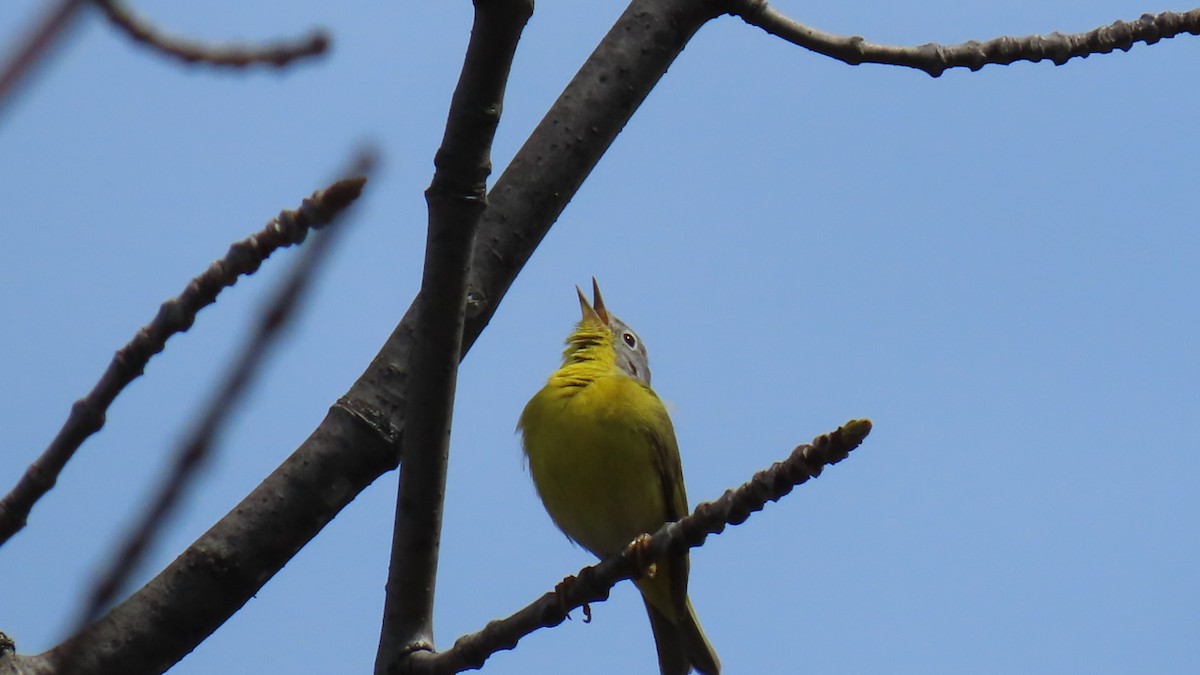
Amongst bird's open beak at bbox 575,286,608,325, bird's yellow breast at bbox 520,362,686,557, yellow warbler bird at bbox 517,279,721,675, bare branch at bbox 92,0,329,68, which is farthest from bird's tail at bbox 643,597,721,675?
bare branch at bbox 92,0,329,68

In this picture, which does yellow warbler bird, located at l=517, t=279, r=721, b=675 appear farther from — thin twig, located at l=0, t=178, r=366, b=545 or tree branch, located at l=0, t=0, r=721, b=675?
thin twig, located at l=0, t=178, r=366, b=545

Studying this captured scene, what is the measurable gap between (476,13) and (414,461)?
115cm

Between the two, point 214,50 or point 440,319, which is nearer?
point 214,50

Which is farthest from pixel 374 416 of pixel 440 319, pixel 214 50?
pixel 214 50

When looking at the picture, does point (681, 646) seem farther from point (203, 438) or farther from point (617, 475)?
point (203, 438)

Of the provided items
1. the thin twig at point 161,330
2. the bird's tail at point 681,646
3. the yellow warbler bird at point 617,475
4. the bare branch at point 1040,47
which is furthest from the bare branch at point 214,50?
the bird's tail at point 681,646

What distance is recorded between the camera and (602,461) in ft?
19.6

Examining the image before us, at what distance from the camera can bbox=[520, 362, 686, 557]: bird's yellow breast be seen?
19.6 feet

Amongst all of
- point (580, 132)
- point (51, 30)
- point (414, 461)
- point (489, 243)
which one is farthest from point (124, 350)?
point (580, 132)

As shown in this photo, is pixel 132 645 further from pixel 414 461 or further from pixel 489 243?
pixel 489 243

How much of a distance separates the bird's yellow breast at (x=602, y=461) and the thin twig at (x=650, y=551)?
2725 millimetres

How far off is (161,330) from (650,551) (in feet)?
5.43

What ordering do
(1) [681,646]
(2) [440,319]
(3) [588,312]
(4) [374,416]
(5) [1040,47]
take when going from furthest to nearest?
(3) [588,312], (1) [681,646], (5) [1040,47], (4) [374,416], (2) [440,319]

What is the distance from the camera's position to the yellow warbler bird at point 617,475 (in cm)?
599
